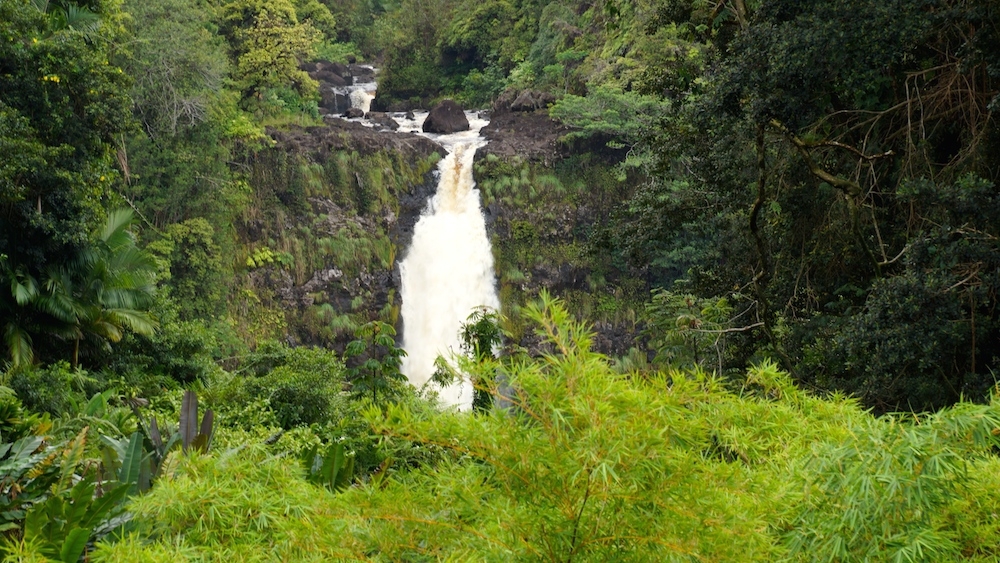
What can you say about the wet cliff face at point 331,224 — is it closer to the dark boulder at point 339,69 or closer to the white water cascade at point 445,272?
the white water cascade at point 445,272

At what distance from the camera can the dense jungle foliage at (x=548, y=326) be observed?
209 centimetres

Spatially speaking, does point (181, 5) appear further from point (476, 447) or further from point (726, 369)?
point (476, 447)

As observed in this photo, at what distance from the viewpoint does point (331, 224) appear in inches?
770

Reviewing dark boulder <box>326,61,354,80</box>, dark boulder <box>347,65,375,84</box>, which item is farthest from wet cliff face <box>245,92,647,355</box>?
dark boulder <box>347,65,375,84</box>

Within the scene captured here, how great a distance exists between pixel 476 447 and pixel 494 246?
18199 mm

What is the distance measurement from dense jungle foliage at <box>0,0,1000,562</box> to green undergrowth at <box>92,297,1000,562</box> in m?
0.01

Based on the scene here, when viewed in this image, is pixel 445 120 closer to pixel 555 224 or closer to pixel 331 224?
pixel 555 224

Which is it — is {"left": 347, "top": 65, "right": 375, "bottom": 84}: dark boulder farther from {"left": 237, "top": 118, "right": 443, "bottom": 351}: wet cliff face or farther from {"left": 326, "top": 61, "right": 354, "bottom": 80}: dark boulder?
{"left": 237, "top": 118, "right": 443, "bottom": 351}: wet cliff face

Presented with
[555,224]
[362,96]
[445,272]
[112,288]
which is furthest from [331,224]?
[362,96]

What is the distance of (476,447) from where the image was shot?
2164 millimetres

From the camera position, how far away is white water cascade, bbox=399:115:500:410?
62.3 feet

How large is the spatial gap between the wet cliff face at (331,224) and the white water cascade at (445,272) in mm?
361

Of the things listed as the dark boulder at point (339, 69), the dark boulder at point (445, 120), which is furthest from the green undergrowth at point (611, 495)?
the dark boulder at point (339, 69)

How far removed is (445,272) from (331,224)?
306 cm
